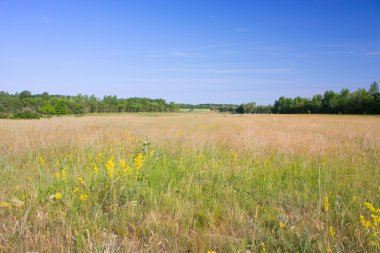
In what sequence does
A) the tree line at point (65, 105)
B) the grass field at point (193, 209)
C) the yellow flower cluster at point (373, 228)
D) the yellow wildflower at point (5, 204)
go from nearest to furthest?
the yellow flower cluster at point (373, 228)
the grass field at point (193, 209)
the yellow wildflower at point (5, 204)
the tree line at point (65, 105)

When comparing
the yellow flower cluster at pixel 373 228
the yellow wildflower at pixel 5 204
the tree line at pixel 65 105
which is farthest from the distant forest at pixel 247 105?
the yellow flower cluster at pixel 373 228

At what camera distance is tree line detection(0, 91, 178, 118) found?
79.1 meters

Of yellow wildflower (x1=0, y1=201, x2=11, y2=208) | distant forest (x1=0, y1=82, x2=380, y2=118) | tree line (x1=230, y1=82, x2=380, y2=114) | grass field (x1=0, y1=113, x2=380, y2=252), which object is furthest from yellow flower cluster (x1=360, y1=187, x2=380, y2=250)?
tree line (x1=230, y1=82, x2=380, y2=114)

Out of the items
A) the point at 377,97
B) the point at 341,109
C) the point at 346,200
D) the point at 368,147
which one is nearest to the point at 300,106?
the point at 341,109

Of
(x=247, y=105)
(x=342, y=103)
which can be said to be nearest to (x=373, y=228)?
(x=342, y=103)

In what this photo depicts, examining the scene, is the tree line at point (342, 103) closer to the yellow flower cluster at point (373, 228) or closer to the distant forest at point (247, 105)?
the distant forest at point (247, 105)

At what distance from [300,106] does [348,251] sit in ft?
276

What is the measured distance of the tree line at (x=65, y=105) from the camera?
260ft

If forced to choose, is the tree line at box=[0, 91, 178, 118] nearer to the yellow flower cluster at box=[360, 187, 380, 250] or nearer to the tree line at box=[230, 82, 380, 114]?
the yellow flower cluster at box=[360, 187, 380, 250]

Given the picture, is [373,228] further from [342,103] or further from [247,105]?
[247,105]

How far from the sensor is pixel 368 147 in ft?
22.0

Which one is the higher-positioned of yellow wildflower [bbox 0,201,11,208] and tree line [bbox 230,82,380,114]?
tree line [bbox 230,82,380,114]

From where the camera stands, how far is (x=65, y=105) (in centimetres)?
9319

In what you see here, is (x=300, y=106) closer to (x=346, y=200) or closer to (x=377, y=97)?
(x=377, y=97)
